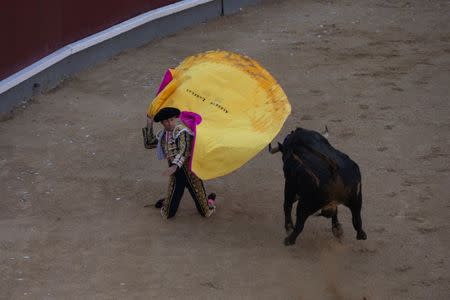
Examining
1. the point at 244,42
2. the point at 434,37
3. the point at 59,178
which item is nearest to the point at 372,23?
the point at 434,37

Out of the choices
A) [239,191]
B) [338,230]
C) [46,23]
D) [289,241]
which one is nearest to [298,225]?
[289,241]

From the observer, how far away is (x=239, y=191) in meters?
7.50

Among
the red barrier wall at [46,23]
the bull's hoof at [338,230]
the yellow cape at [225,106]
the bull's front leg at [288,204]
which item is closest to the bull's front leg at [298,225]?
the bull's front leg at [288,204]

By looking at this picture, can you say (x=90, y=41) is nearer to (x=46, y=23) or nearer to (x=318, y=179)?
(x=46, y=23)

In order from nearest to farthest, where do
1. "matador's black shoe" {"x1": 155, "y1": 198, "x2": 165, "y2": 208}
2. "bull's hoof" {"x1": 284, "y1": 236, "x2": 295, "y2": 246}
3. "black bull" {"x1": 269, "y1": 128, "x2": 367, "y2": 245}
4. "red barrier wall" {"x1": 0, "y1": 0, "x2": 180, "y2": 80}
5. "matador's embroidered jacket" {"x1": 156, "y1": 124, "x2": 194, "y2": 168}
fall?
"black bull" {"x1": 269, "y1": 128, "x2": 367, "y2": 245}
"bull's hoof" {"x1": 284, "y1": 236, "x2": 295, "y2": 246}
"matador's embroidered jacket" {"x1": 156, "y1": 124, "x2": 194, "y2": 168}
"matador's black shoe" {"x1": 155, "y1": 198, "x2": 165, "y2": 208}
"red barrier wall" {"x1": 0, "y1": 0, "x2": 180, "y2": 80}

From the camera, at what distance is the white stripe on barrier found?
30.1 feet

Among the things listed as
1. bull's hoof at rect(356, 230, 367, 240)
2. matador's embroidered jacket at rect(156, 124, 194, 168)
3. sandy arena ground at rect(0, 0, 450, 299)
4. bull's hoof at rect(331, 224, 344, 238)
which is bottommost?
sandy arena ground at rect(0, 0, 450, 299)

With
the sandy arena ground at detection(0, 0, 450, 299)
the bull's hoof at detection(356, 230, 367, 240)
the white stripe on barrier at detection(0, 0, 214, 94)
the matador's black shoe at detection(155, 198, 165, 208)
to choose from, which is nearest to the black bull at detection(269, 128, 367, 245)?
the bull's hoof at detection(356, 230, 367, 240)

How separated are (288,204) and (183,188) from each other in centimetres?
75

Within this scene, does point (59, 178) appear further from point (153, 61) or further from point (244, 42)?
point (244, 42)

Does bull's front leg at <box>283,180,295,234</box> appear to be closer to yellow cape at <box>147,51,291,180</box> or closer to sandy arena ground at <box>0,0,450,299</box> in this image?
sandy arena ground at <box>0,0,450,299</box>

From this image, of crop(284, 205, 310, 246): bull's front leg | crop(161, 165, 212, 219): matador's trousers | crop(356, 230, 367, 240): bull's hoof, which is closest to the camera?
crop(284, 205, 310, 246): bull's front leg

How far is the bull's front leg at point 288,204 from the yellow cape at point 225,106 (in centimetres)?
39

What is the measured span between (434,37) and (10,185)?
5.36 m
